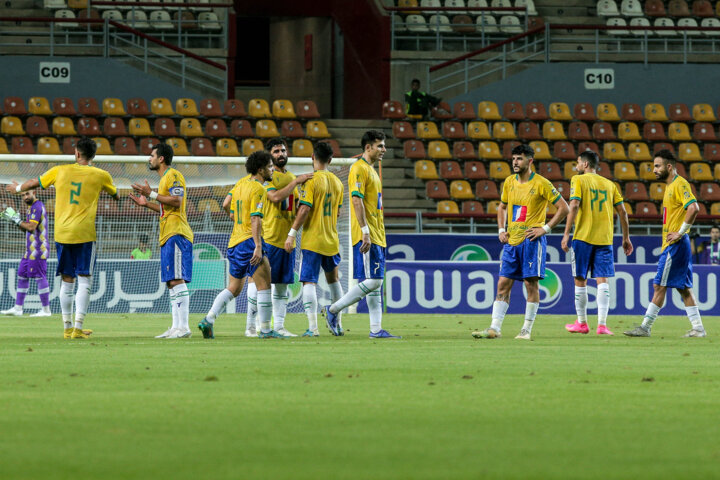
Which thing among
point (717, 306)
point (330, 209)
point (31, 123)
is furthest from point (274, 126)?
point (330, 209)

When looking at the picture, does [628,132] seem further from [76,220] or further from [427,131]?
[76,220]

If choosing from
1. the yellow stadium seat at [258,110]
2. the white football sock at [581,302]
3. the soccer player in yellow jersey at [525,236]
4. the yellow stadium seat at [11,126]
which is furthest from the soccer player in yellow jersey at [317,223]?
the yellow stadium seat at [258,110]

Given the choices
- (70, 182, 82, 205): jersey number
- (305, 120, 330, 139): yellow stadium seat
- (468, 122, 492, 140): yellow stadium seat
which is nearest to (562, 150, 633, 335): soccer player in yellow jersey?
(70, 182, 82, 205): jersey number

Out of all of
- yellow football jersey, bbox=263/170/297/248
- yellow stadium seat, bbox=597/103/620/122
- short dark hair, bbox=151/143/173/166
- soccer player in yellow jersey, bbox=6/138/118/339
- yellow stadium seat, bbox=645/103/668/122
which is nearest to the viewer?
soccer player in yellow jersey, bbox=6/138/118/339

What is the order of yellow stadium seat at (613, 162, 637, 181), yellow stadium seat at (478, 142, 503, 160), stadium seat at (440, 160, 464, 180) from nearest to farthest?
stadium seat at (440, 160, 464, 180), yellow stadium seat at (613, 162, 637, 181), yellow stadium seat at (478, 142, 503, 160)

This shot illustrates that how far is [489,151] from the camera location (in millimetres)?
26797

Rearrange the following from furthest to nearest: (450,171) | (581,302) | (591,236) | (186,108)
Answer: (186,108) < (450,171) < (581,302) < (591,236)

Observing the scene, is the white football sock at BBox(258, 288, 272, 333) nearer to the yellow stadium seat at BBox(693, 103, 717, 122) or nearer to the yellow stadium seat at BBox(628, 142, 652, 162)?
the yellow stadium seat at BBox(628, 142, 652, 162)

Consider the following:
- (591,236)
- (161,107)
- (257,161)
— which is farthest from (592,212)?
(161,107)

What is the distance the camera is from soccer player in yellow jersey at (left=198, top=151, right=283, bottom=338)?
36.5 feet

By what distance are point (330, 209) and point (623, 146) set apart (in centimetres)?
1799

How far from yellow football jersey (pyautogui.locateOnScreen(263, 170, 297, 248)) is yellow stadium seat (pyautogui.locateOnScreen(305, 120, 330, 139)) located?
1549 cm

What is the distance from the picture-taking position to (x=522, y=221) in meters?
11.2

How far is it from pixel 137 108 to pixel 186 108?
1.26m
